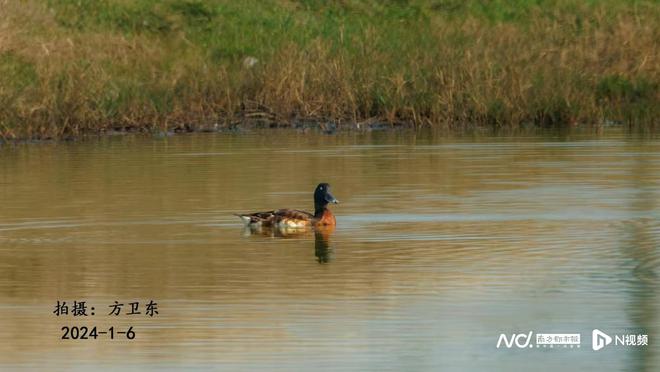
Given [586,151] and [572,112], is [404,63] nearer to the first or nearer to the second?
[572,112]

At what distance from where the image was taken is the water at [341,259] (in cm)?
1113

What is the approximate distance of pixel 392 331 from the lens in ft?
38.0

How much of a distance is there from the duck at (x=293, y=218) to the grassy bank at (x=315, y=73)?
11.2 meters

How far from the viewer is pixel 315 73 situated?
31.5 m

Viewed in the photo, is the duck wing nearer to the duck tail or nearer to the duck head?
the duck tail

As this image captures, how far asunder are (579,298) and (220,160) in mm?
13328

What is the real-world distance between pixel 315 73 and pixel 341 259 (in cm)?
1650

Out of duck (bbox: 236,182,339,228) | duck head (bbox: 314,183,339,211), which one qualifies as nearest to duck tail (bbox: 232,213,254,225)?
duck (bbox: 236,182,339,228)

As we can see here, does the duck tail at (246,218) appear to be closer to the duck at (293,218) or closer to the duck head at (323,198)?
the duck at (293,218)

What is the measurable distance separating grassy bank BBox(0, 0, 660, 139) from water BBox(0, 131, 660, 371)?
3809 millimetres

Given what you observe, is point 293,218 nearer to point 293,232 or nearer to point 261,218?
point 293,232

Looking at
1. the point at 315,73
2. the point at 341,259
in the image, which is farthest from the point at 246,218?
the point at 315,73


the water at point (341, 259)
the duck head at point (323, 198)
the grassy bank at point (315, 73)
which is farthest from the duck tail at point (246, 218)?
the grassy bank at point (315, 73)

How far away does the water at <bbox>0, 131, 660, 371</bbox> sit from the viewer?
36.5ft
